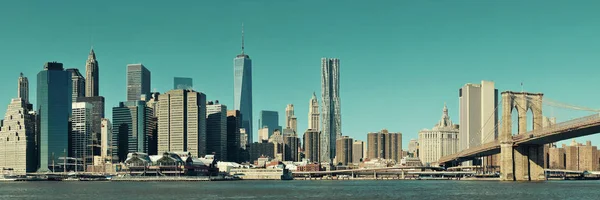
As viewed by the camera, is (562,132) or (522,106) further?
(522,106)

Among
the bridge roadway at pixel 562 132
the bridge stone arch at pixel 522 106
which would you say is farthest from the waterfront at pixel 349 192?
the bridge stone arch at pixel 522 106

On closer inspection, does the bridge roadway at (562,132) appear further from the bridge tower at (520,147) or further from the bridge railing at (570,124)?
the bridge tower at (520,147)

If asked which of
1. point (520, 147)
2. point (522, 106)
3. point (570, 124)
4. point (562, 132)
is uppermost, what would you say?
point (522, 106)

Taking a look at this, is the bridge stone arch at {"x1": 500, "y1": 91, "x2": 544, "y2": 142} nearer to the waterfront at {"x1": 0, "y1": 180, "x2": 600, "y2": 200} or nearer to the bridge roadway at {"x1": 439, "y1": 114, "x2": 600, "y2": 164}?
the bridge roadway at {"x1": 439, "y1": 114, "x2": 600, "y2": 164}

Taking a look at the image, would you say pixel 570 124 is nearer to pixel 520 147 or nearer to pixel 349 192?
pixel 520 147

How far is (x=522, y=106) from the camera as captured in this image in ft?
390

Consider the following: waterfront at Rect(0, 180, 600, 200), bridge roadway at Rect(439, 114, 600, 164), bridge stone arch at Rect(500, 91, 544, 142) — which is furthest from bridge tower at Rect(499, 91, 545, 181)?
waterfront at Rect(0, 180, 600, 200)

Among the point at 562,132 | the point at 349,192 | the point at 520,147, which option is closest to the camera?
the point at 562,132

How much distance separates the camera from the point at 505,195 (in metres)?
82.9

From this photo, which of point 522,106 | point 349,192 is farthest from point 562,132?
point 349,192

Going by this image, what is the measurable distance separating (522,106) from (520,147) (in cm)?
701

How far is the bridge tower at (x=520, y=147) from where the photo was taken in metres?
115

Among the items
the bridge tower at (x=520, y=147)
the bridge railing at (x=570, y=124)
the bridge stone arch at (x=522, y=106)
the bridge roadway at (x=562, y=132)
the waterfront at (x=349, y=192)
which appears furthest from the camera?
the bridge stone arch at (x=522, y=106)

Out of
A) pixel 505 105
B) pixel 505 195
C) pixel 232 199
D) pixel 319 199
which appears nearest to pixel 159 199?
pixel 232 199
